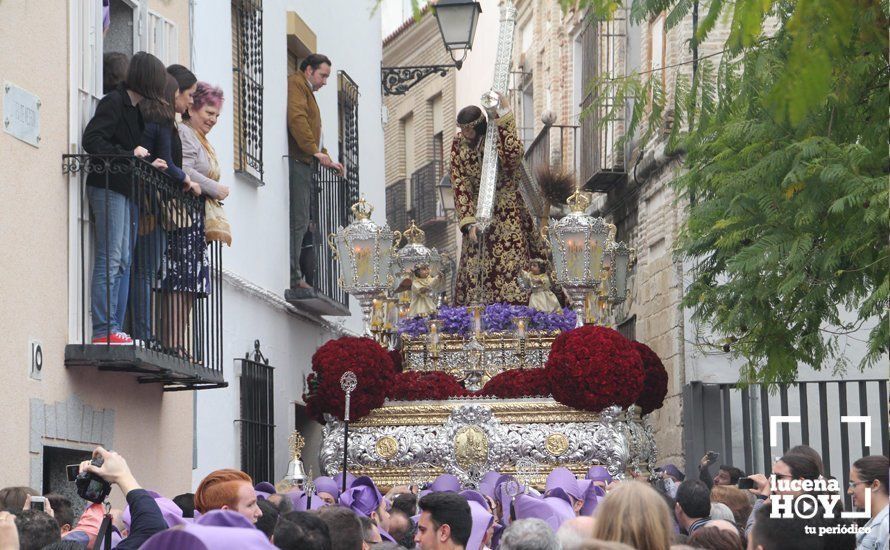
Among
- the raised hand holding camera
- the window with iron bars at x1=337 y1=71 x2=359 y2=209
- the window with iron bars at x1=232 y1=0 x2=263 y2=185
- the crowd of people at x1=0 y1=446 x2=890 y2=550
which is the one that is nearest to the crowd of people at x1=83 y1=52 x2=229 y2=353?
the crowd of people at x1=0 y1=446 x2=890 y2=550

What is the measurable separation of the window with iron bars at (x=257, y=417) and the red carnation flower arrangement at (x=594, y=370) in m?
2.60

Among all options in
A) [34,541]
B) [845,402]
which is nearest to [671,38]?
[845,402]

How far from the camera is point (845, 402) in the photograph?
15516 millimetres

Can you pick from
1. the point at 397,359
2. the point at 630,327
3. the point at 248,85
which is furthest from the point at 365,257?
the point at 630,327

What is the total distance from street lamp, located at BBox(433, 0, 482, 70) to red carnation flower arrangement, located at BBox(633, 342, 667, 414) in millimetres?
3341

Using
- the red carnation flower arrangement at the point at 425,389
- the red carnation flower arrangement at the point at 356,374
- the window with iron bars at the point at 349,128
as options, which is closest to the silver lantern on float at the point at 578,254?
the red carnation flower arrangement at the point at 425,389

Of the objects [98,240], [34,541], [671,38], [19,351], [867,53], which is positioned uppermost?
[671,38]

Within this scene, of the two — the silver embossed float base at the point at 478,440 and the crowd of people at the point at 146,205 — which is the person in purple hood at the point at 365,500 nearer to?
the crowd of people at the point at 146,205

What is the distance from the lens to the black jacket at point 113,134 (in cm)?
974

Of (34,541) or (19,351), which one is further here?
(19,351)

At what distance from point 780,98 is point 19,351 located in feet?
17.3

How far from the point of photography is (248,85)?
1452 cm

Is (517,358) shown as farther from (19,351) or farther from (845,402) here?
(19,351)

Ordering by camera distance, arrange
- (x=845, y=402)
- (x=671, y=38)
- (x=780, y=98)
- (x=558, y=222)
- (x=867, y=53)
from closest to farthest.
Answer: (x=780, y=98), (x=867, y=53), (x=558, y=222), (x=845, y=402), (x=671, y=38)
